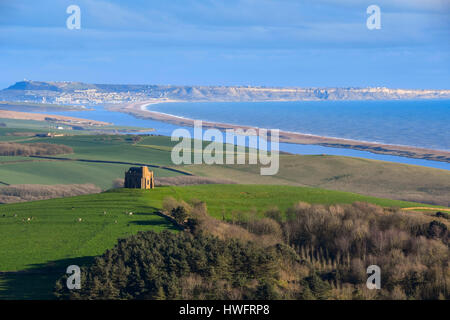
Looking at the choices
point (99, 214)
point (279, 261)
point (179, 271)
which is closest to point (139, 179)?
point (99, 214)

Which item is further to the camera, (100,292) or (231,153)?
(231,153)

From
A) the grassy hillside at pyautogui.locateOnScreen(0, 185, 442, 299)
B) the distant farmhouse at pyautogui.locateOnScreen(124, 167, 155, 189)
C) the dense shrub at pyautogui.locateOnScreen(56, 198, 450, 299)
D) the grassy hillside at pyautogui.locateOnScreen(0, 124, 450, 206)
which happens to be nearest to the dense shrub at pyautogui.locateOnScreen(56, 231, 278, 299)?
the dense shrub at pyautogui.locateOnScreen(56, 198, 450, 299)

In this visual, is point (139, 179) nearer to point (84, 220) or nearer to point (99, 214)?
point (99, 214)

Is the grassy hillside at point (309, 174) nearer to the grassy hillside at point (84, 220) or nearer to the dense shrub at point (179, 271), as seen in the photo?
the grassy hillside at point (84, 220)

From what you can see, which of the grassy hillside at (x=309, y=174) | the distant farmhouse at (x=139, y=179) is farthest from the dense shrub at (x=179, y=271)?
the grassy hillside at (x=309, y=174)

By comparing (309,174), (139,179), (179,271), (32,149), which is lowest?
(309,174)

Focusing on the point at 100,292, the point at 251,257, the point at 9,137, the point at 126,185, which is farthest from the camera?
the point at 9,137

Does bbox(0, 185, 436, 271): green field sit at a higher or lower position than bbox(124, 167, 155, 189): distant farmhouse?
lower

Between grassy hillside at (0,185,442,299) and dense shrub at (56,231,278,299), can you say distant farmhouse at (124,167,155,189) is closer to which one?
grassy hillside at (0,185,442,299)

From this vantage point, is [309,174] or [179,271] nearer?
[179,271]

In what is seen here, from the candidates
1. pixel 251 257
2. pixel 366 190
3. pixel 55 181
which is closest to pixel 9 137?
pixel 55 181
